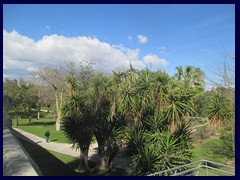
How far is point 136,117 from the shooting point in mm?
11953

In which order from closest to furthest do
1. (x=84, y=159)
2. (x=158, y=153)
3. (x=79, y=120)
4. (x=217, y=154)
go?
(x=158, y=153), (x=79, y=120), (x=84, y=159), (x=217, y=154)

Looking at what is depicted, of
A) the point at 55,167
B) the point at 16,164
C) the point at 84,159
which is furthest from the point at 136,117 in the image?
the point at 16,164

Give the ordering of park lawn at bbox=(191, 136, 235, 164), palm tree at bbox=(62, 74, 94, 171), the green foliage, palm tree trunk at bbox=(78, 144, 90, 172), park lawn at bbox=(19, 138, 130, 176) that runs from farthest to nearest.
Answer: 1. park lawn at bbox=(191, 136, 235, 164)
2. palm tree trunk at bbox=(78, 144, 90, 172)
3. palm tree at bbox=(62, 74, 94, 171)
4. park lawn at bbox=(19, 138, 130, 176)
5. the green foliage

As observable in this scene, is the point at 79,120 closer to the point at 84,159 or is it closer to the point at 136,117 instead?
the point at 84,159

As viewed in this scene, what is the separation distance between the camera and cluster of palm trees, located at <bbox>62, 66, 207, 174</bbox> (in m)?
10.9

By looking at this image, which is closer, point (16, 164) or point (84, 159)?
point (16, 164)

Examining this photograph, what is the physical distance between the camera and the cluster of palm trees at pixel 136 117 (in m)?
10.9

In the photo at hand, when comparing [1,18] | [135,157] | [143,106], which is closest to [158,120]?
[143,106]

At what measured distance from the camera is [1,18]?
493 cm

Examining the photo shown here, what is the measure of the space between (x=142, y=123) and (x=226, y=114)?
4.24 m

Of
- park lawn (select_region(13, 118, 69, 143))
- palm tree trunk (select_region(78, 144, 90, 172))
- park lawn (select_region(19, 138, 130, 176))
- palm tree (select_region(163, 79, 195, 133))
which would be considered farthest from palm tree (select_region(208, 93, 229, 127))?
park lawn (select_region(13, 118, 69, 143))

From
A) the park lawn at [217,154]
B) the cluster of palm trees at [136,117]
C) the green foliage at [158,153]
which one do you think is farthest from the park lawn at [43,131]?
the green foliage at [158,153]

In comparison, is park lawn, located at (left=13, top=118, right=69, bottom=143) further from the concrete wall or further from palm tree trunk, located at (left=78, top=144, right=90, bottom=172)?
the concrete wall
